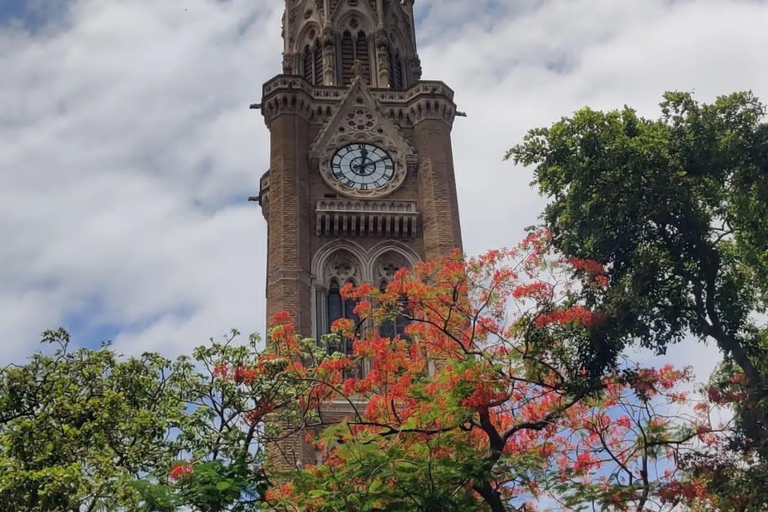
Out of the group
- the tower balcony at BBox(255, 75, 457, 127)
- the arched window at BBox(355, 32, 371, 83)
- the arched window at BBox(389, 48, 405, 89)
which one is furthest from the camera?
the arched window at BBox(389, 48, 405, 89)

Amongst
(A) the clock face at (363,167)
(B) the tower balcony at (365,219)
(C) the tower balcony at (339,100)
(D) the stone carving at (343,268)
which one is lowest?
(D) the stone carving at (343,268)

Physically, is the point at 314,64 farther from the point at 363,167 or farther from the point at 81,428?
the point at 81,428

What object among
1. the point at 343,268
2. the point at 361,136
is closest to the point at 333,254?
the point at 343,268

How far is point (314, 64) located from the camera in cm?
3925

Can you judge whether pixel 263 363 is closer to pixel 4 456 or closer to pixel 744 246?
pixel 4 456

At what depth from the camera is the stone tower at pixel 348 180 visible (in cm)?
3172

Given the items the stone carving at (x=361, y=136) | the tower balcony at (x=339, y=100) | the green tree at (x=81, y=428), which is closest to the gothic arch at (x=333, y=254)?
the stone carving at (x=361, y=136)

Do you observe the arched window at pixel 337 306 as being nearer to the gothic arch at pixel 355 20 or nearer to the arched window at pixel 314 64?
the arched window at pixel 314 64

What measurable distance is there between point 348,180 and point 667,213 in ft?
60.0

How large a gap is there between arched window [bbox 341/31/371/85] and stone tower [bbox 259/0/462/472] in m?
0.07

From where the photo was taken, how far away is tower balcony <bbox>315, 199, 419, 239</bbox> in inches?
1283

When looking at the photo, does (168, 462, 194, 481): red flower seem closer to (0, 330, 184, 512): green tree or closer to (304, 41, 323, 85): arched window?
(0, 330, 184, 512): green tree

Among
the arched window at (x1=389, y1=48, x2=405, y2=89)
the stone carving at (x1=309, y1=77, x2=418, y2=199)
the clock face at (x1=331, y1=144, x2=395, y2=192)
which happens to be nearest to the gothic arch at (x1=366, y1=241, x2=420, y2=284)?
the stone carving at (x1=309, y1=77, x2=418, y2=199)

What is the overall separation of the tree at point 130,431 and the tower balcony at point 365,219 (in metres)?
14.2
